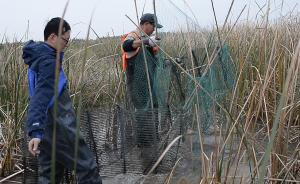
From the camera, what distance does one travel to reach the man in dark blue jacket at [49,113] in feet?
7.00

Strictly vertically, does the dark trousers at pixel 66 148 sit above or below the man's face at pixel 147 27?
below

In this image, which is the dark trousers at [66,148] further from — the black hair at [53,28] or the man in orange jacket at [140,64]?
the man in orange jacket at [140,64]

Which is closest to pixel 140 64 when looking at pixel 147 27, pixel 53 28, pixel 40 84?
pixel 147 27

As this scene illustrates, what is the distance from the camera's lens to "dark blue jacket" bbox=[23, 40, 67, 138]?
2117 mm

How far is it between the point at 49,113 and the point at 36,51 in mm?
332

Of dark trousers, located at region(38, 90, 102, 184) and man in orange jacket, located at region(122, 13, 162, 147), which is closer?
dark trousers, located at region(38, 90, 102, 184)

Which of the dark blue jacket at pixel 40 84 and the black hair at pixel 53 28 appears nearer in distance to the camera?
the dark blue jacket at pixel 40 84

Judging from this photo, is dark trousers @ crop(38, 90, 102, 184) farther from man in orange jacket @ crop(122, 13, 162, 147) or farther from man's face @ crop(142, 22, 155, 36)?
man's face @ crop(142, 22, 155, 36)

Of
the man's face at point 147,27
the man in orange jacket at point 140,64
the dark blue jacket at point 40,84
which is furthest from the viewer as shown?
the man's face at point 147,27

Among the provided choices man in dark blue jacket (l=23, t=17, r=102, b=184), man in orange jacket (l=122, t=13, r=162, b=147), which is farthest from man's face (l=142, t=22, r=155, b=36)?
man in dark blue jacket (l=23, t=17, r=102, b=184)

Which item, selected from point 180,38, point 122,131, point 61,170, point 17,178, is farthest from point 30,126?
point 180,38

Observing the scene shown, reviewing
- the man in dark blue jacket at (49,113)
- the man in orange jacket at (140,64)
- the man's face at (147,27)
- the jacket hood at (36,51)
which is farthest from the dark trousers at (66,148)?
the man's face at (147,27)

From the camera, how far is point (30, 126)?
211 centimetres

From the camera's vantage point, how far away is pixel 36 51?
2.25 meters
